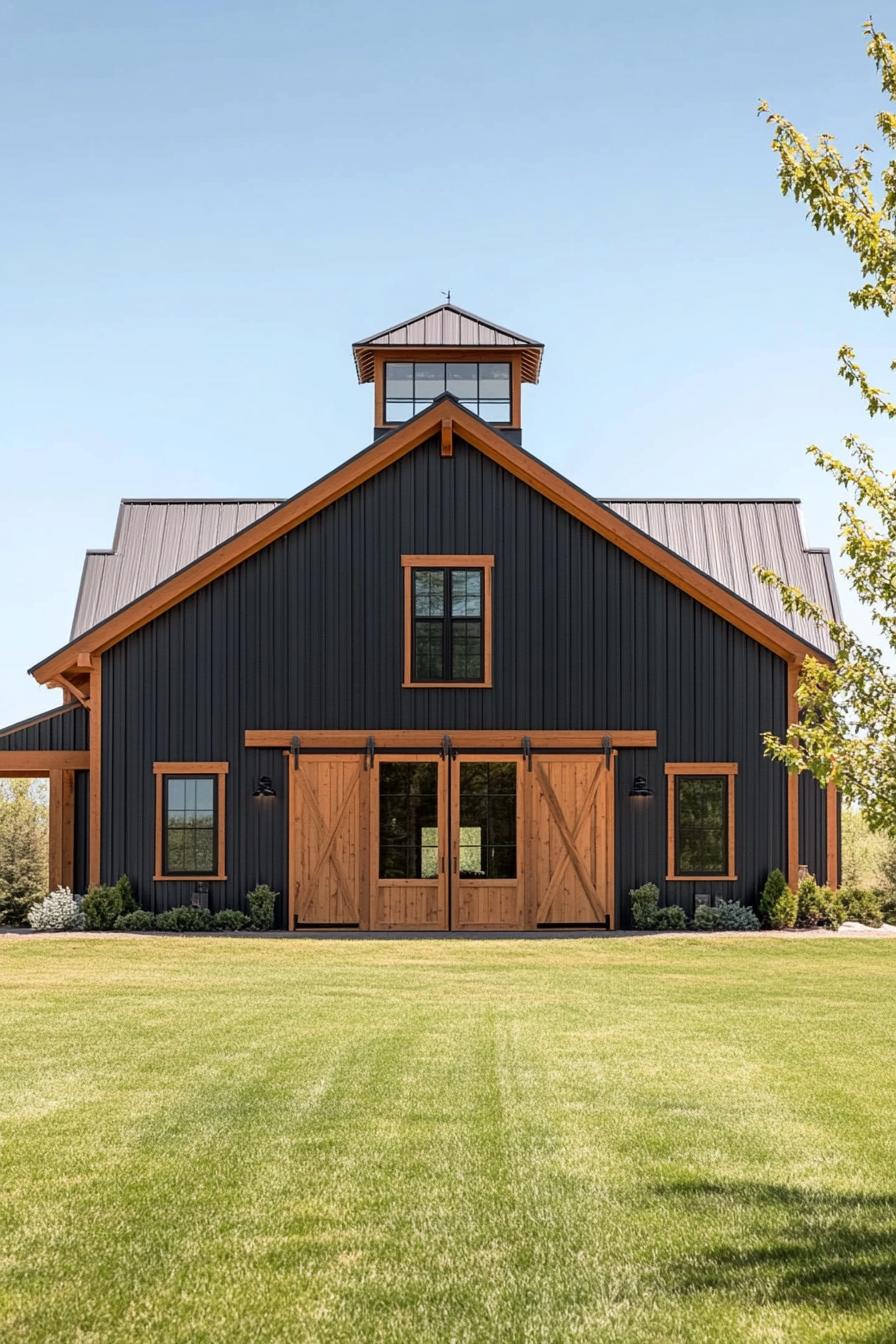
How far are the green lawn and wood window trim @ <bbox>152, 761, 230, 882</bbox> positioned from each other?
9573mm

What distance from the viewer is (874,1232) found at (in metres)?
6.78

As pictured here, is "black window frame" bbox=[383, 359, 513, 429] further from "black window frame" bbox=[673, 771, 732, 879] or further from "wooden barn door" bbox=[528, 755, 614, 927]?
"black window frame" bbox=[673, 771, 732, 879]

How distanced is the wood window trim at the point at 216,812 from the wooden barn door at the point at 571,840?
501 cm

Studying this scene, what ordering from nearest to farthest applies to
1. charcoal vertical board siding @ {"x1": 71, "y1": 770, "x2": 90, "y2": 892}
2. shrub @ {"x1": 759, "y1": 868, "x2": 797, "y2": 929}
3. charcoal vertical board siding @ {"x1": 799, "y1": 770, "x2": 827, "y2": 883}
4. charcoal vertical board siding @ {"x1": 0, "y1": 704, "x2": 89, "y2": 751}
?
shrub @ {"x1": 759, "y1": 868, "x2": 797, "y2": 929}, charcoal vertical board siding @ {"x1": 799, "y1": 770, "x2": 827, "y2": 883}, charcoal vertical board siding @ {"x1": 0, "y1": 704, "x2": 89, "y2": 751}, charcoal vertical board siding @ {"x1": 71, "y1": 770, "x2": 90, "y2": 892}

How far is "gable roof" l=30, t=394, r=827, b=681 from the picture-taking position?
23922 millimetres

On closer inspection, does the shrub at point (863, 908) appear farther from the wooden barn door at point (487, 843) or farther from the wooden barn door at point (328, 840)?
the wooden barn door at point (328, 840)

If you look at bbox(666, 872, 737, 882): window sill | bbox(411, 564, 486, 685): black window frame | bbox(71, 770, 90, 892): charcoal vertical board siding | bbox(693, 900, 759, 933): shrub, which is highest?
bbox(411, 564, 486, 685): black window frame

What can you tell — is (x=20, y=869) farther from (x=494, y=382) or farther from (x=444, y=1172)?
(x=444, y=1172)

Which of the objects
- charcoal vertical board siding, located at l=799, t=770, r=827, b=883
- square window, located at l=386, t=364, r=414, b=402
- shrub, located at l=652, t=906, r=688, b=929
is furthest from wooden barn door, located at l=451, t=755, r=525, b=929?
square window, located at l=386, t=364, r=414, b=402

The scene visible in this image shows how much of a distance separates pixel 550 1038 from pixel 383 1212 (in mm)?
5361

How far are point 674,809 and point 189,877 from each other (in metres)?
8.02

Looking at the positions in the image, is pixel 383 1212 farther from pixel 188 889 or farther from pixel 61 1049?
pixel 188 889

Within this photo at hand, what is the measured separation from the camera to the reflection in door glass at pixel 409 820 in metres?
23.9

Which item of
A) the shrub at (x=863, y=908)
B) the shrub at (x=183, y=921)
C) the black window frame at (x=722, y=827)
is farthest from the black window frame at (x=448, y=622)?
the shrub at (x=863, y=908)
